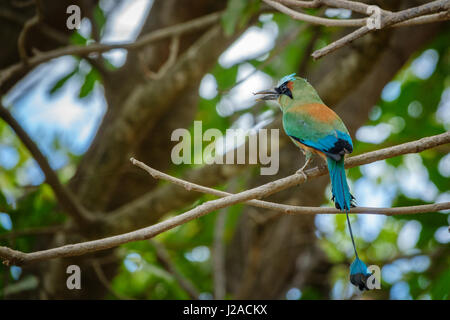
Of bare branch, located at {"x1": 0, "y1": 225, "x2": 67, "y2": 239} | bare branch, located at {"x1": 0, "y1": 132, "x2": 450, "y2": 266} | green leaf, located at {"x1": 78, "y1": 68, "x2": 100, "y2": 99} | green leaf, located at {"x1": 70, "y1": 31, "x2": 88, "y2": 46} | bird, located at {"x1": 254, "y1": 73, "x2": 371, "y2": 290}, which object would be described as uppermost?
green leaf, located at {"x1": 70, "y1": 31, "x2": 88, "y2": 46}

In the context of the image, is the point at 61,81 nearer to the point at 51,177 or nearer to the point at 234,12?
the point at 51,177

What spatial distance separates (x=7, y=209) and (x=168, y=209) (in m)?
1.18

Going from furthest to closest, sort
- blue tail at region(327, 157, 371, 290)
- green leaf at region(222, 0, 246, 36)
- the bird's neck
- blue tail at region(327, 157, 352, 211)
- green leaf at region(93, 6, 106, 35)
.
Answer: green leaf at region(93, 6, 106, 35) → green leaf at region(222, 0, 246, 36) → the bird's neck → blue tail at region(327, 157, 352, 211) → blue tail at region(327, 157, 371, 290)

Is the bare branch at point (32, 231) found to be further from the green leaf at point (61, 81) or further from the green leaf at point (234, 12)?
the green leaf at point (234, 12)

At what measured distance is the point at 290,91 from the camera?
2.33 m

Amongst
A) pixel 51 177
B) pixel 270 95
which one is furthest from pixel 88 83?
pixel 270 95

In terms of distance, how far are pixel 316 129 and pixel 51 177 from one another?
2.05 meters

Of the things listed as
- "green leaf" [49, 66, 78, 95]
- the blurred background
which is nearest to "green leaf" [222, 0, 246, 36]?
the blurred background

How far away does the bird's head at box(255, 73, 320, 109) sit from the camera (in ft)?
7.49

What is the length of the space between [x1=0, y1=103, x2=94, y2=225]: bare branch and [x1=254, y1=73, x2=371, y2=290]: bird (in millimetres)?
1768

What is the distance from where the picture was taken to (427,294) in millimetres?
4254

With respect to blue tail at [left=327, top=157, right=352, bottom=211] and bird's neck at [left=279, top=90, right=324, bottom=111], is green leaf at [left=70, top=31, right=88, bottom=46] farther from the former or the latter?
blue tail at [left=327, top=157, right=352, bottom=211]
